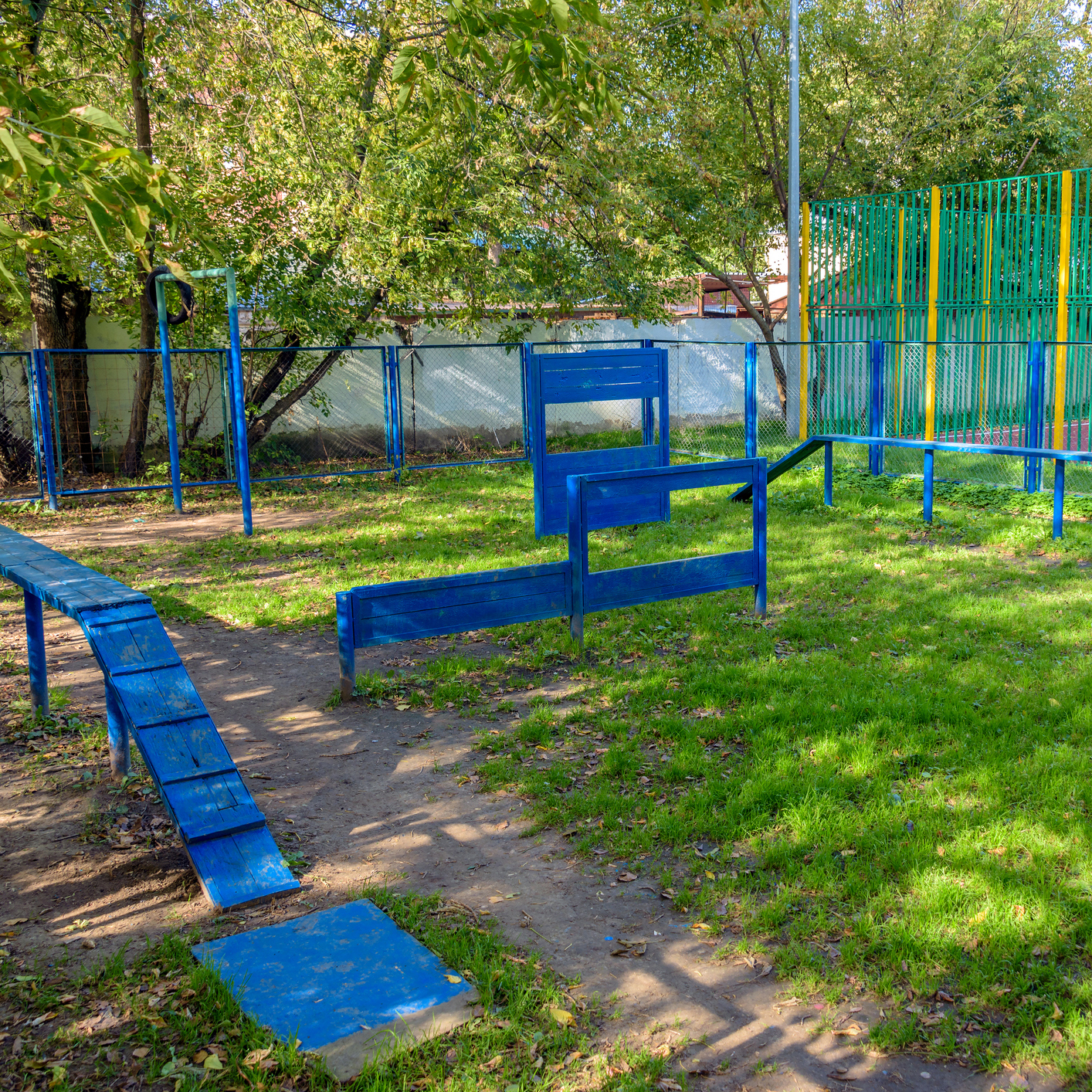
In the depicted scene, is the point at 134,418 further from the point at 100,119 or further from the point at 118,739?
the point at 100,119

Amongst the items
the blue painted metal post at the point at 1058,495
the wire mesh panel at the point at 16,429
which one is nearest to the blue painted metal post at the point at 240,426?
the wire mesh panel at the point at 16,429

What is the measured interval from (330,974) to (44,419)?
11.7 m

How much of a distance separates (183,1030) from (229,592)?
5.98 m

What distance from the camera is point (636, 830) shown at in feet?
14.3

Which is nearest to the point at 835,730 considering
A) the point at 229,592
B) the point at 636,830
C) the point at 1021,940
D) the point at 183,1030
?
the point at 636,830

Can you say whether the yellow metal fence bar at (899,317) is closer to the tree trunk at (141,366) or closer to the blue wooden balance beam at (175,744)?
the tree trunk at (141,366)

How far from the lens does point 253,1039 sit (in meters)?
2.97

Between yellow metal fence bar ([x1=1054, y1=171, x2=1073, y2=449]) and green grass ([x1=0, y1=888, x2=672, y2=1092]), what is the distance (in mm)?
11727

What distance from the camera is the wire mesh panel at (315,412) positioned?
51.3ft

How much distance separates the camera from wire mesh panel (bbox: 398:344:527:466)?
17938 mm

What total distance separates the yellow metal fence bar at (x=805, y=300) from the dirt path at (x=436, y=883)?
34.7 feet

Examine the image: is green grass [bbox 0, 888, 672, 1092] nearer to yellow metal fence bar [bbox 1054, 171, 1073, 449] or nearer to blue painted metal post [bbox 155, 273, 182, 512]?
blue painted metal post [bbox 155, 273, 182, 512]

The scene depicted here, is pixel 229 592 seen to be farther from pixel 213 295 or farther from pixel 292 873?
pixel 213 295

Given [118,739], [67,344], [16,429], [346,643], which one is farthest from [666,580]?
[16,429]
